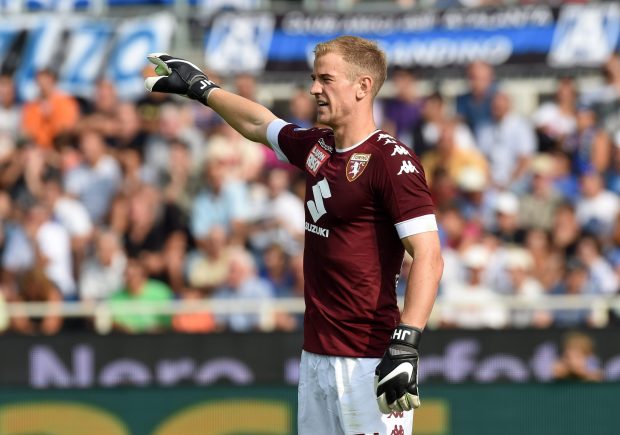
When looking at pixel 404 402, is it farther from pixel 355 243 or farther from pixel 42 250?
pixel 42 250

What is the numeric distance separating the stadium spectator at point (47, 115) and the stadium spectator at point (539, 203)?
15.1 ft

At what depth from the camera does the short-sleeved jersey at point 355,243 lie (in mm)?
5414

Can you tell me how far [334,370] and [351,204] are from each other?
743mm

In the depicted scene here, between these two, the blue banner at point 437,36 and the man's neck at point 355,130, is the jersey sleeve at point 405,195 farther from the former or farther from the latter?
the blue banner at point 437,36

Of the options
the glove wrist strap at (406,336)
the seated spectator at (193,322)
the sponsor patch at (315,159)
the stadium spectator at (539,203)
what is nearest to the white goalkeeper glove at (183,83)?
the sponsor patch at (315,159)

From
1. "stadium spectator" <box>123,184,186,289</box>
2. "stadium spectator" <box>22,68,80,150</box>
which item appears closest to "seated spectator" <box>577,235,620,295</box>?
"stadium spectator" <box>123,184,186,289</box>

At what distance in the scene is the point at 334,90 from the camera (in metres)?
5.50

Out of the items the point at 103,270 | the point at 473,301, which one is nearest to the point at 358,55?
the point at 473,301

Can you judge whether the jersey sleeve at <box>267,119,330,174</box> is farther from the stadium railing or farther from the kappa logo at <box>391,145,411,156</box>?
the stadium railing

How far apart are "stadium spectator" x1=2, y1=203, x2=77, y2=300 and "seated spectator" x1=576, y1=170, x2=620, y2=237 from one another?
184 inches

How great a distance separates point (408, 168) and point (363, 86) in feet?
1.47

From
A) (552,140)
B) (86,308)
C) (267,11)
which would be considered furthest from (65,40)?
(552,140)

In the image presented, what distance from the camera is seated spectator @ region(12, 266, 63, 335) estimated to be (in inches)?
421

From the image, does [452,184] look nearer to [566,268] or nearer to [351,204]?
A: [566,268]
